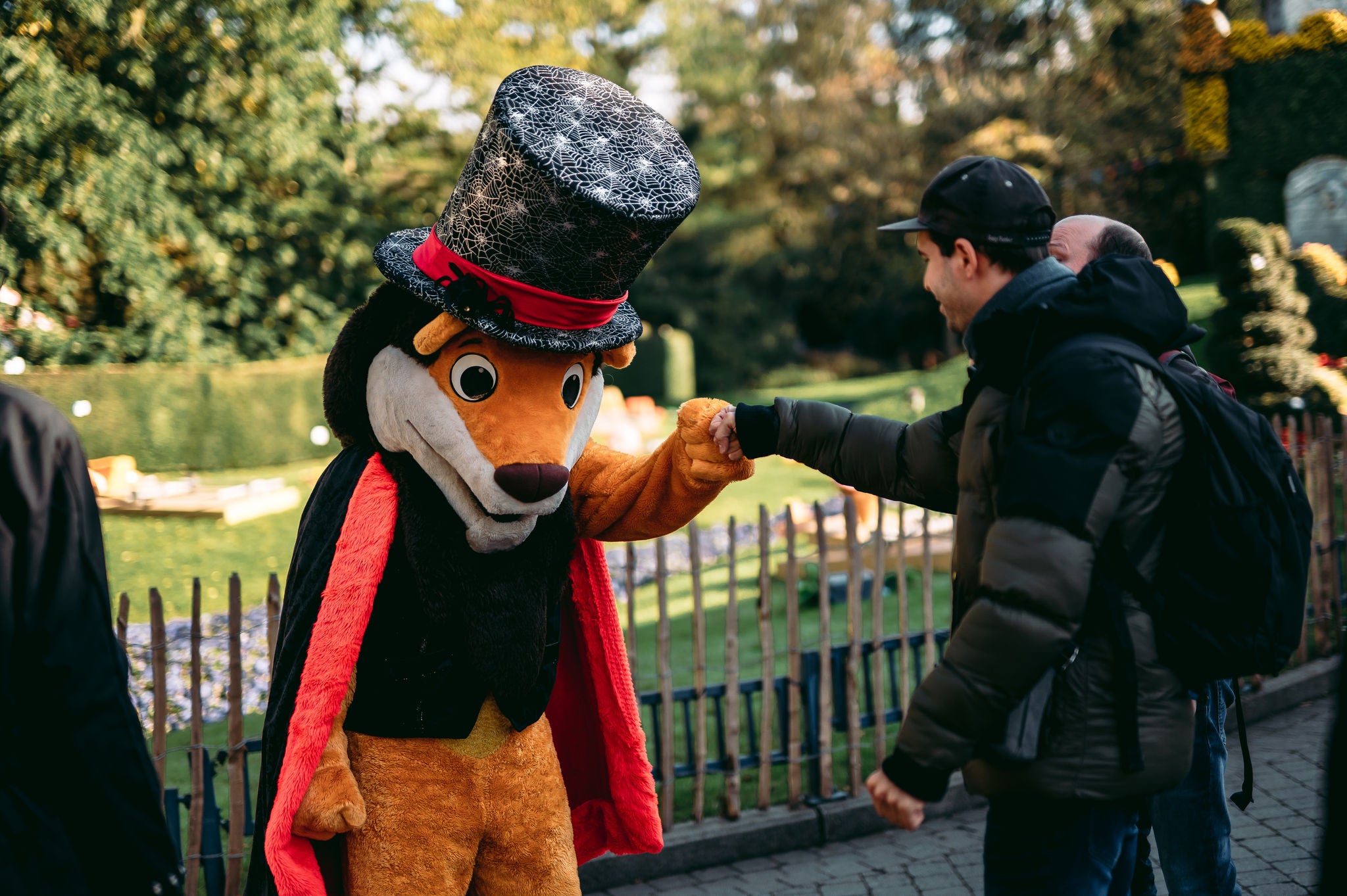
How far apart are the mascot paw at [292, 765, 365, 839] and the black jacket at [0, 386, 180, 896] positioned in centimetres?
68

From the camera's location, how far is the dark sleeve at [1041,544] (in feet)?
6.55

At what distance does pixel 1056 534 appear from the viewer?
1995mm

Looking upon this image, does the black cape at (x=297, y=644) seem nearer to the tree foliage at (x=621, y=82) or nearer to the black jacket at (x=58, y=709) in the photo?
the black jacket at (x=58, y=709)

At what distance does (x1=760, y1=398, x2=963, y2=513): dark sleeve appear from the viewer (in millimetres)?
2652

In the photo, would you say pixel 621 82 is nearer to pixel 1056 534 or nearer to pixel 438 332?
pixel 438 332

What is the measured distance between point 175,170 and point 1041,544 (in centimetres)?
2035

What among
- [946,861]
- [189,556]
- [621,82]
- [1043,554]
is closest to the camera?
[1043,554]

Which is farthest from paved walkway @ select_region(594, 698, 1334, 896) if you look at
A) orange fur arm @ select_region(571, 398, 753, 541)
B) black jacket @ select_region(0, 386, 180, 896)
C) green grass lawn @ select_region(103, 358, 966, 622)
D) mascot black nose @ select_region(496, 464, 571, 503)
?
green grass lawn @ select_region(103, 358, 966, 622)

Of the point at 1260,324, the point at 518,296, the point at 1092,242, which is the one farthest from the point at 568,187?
the point at 1260,324

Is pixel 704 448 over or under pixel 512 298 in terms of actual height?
under

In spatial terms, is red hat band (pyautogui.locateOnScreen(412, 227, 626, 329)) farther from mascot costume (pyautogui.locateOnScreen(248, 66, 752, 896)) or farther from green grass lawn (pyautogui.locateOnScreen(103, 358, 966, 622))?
green grass lawn (pyautogui.locateOnScreen(103, 358, 966, 622))

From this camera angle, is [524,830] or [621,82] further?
[621,82]

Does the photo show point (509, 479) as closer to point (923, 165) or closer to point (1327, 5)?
point (1327, 5)

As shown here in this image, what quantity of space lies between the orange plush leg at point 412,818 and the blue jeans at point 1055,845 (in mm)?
1251
